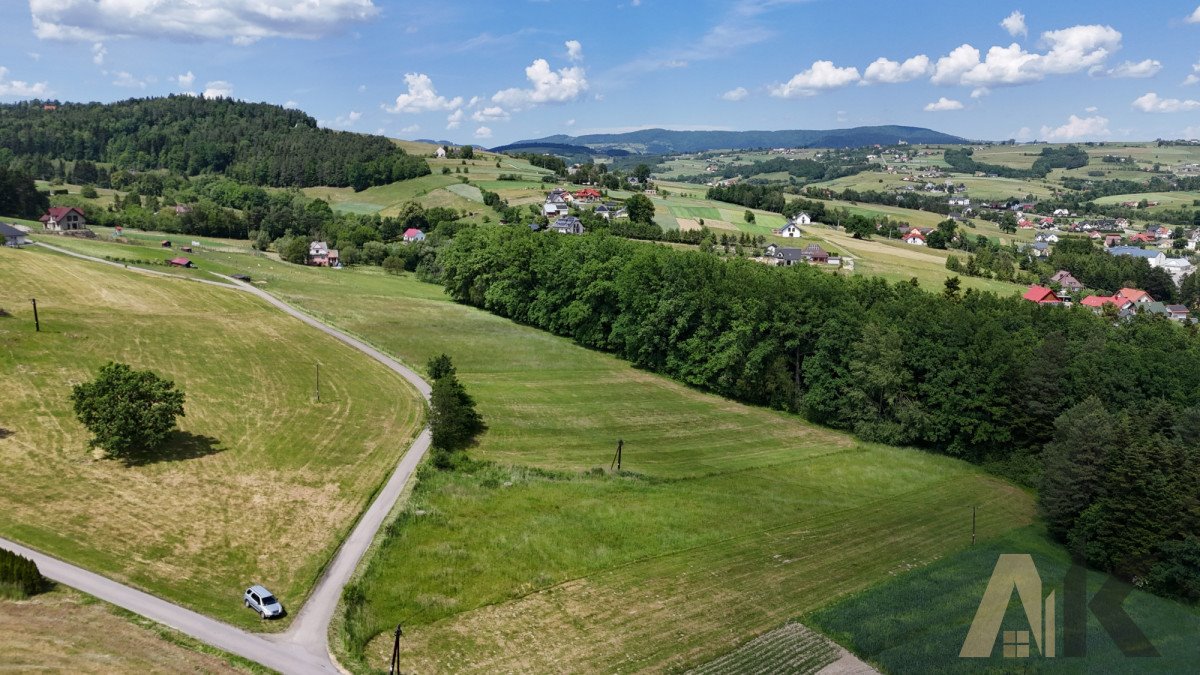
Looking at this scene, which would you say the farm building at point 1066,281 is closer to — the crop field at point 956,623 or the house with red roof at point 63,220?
the crop field at point 956,623

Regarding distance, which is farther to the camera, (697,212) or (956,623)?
(697,212)

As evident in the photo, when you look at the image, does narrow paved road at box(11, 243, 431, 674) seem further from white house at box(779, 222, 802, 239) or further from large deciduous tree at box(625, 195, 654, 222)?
white house at box(779, 222, 802, 239)

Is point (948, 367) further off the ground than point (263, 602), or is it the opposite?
point (948, 367)

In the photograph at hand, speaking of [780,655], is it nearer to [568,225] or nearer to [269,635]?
[269,635]

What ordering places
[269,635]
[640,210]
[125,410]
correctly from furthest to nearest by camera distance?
[640,210] → [125,410] → [269,635]

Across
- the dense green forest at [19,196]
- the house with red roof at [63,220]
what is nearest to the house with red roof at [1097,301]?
the house with red roof at [63,220]

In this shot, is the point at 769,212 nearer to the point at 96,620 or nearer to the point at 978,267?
the point at 978,267

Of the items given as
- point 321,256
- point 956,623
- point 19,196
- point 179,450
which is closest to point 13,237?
point 19,196
